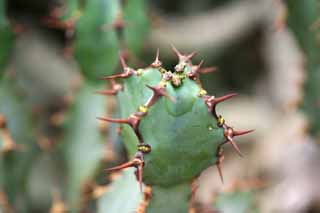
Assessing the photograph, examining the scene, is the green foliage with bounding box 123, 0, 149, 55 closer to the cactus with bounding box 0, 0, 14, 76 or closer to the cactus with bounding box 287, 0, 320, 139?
the cactus with bounding box 0, 0, 14, 76

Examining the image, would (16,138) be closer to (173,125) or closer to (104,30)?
(104,30)

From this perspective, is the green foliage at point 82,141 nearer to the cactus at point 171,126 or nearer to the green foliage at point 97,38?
the green foliage at point 97,38

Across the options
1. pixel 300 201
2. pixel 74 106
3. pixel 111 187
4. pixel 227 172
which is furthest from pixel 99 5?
pixel 227 172

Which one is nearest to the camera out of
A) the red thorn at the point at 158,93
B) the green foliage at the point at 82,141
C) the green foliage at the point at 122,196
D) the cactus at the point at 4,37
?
the red thorn at the point at 158,93

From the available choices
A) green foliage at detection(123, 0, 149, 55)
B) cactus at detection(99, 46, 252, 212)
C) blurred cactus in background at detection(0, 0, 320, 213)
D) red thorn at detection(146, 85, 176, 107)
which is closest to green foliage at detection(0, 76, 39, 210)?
blurred cactus in background at detection(0, 0, 320, 213)

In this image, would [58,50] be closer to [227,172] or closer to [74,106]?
[227,172]

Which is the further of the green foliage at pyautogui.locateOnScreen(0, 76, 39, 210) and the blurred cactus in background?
the green foliage at pyautogui.locateOnScreen(0, 76, 39, 210)

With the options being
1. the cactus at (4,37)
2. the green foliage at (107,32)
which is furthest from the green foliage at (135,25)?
the cactus at (4,37)
